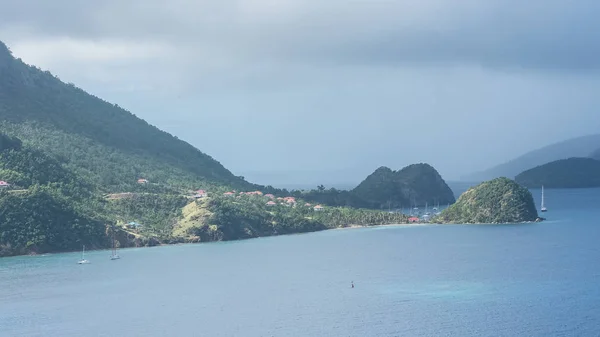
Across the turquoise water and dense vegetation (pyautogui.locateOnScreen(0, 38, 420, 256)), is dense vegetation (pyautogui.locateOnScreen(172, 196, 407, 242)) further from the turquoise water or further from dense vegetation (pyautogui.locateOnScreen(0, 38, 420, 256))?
the turquoise water

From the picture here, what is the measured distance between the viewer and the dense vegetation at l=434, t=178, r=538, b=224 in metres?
172

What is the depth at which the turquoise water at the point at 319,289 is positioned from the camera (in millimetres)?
80000

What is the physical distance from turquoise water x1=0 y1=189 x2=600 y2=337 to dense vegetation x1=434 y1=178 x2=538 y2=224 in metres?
22.6

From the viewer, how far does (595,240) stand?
474 ft

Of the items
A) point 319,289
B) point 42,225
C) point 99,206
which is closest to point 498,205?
point 99,206

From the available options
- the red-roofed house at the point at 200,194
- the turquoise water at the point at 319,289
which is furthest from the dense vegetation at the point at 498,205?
the red-roofed house at the point at 200,194

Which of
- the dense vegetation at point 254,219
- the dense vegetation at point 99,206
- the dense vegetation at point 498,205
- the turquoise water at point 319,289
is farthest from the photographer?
the dense vegetation at point 498,205

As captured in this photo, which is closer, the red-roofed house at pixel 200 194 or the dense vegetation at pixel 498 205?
the dense vegetation at pixel 498 205

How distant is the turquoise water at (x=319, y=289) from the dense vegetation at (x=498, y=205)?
2262cm

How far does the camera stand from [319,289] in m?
99.4

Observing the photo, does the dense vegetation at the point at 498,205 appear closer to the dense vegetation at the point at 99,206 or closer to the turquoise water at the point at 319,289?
the dense vegetation at the point at 99,206

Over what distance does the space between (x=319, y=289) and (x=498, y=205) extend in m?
82.8

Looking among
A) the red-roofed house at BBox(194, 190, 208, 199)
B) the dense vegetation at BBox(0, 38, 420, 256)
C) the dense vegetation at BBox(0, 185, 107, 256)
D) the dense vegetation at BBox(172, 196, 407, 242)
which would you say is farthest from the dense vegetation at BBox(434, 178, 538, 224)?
the dense vegetation at BBox(0, 185, 107, 256)

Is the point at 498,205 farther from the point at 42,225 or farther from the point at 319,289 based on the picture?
the point at 42,225
